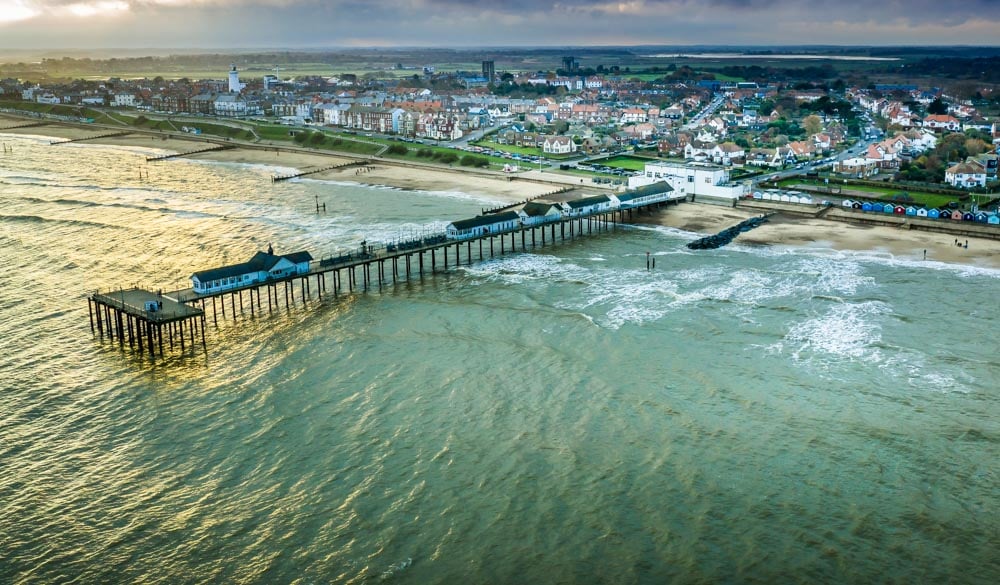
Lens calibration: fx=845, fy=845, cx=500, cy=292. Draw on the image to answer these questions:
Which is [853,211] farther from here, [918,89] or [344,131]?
[918,89]

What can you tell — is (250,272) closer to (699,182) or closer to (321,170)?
(699,182)

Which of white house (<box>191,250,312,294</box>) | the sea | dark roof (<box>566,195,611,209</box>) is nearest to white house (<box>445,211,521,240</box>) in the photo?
the sea

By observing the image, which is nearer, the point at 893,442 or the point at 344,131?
the point at 893,442

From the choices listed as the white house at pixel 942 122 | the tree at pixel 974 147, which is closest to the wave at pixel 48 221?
the tree at pixel 974 147

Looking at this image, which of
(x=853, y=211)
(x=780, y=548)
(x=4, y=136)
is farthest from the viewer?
(x=4, y=136)

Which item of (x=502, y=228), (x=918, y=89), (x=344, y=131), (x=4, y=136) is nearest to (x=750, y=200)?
(x=502, y=228)

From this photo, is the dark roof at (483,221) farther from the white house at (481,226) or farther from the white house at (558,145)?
the white house at (558,145)
